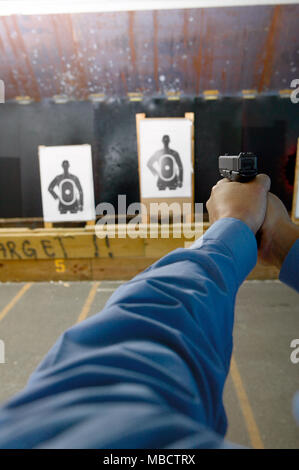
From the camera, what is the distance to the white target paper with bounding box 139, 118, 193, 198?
140 inches

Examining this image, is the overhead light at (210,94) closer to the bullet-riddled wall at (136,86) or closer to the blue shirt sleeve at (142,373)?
the bullet-riddled wall at (136,86)

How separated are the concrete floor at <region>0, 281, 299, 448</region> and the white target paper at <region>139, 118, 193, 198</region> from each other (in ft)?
3.78

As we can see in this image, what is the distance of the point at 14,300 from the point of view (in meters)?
2.92

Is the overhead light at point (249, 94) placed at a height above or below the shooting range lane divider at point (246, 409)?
above

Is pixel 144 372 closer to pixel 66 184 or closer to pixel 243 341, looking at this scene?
pixel 243 341

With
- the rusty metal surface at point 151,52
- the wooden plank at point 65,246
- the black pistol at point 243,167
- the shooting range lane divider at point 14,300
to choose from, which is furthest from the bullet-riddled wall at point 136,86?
the black pistol at point 243,167

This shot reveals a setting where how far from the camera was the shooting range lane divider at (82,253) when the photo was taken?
10.7 ft

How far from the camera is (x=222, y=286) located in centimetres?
51

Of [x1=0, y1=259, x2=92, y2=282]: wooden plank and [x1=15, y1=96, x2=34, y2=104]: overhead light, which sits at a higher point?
[x1=15, y1=96, x2=34, y2=104]: overhead light

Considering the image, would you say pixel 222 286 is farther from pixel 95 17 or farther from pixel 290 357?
pixel 95 17

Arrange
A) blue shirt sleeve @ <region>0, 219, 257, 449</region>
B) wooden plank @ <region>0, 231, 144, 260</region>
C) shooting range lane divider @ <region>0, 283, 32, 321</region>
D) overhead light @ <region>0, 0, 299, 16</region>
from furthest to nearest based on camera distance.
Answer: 1. wooden plank @ <region>0, 231, 144, 260</region>
2. overhead light @ <region>0, 0, 299, 16</region>
3. shooting range lane divider @ <region>0, 283, 32, 321</region>
4. blue shirt sleeve @ <region>0, 219, 257, 449</region>

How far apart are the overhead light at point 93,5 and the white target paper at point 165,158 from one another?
0.97 meters

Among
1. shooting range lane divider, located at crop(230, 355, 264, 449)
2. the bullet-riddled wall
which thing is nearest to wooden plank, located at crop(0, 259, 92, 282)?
the bullet-riddled wall

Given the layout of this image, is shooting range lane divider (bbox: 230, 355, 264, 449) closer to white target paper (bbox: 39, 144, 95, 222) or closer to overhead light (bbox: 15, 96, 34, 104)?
white target paper (bbox: 39, 144, 95, 222)
